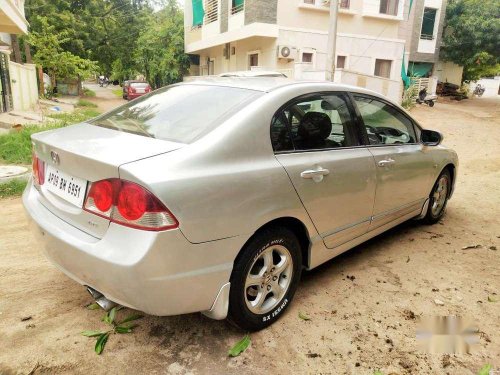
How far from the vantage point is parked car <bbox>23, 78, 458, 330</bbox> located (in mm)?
2059

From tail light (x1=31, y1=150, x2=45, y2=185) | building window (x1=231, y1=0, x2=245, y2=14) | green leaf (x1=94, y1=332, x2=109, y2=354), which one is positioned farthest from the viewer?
building window (x1=231, y1=0, x2=245, y2=14)

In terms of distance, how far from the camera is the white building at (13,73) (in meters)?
12.2

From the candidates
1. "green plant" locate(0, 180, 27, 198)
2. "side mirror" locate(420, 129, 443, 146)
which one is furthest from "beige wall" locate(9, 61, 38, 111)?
"side mirror" locate(420, 129, 443, 146)

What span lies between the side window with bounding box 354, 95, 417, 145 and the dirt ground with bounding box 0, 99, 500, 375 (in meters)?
1.09

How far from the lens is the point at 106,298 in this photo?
7.91 feet

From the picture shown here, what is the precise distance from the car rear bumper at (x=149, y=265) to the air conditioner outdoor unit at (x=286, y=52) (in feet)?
47.2

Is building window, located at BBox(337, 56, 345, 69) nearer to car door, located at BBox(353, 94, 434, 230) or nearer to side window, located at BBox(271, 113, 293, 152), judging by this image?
car door, located at BBox(353, 94, 434, 230)

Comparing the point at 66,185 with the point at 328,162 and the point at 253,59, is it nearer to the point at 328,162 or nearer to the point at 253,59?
the point at 328,162

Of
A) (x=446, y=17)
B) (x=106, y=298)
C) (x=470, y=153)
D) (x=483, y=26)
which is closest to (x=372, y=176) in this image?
(x=106, y=298)

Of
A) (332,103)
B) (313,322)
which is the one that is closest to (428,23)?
(332,103)

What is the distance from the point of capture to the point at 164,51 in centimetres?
2812

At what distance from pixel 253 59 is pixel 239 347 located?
17.2 m

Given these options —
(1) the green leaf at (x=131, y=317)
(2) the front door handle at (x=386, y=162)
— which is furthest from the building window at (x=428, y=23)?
(1) the green leaf at (x=131, y=317)

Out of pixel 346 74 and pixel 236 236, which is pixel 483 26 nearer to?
pixel 346 74
